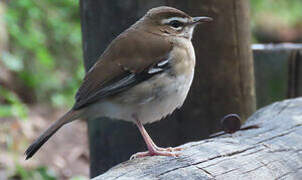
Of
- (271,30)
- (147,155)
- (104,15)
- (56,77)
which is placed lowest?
(271,30)

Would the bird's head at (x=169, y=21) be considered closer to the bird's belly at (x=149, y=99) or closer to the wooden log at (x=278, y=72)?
the bird's belly at (x=149, y=99)

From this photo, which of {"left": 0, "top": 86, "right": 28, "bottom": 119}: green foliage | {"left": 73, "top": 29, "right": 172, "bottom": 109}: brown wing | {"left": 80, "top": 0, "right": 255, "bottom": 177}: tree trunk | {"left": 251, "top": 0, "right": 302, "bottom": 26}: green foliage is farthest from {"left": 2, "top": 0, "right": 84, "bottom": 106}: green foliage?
{"left": 251, "top": 0, "right": 302, "bottom": 26}: green foliage

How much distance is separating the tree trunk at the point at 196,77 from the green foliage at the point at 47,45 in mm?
3741

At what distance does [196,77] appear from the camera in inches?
214

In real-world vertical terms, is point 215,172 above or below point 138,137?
above

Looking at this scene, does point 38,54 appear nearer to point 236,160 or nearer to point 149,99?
point 149,99

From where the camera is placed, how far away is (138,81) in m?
4.30

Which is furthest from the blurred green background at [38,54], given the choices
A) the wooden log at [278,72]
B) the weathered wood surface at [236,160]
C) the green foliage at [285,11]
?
the green foliage at [285,11]

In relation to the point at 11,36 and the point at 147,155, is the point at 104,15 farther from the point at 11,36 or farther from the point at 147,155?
the point at 11,36

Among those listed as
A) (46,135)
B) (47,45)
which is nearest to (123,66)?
(46,135)

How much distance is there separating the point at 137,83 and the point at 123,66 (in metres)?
0.19

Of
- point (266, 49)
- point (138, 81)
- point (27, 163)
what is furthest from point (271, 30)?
point (138, 81)

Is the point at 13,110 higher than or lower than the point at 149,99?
lower

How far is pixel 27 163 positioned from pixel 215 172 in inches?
155
